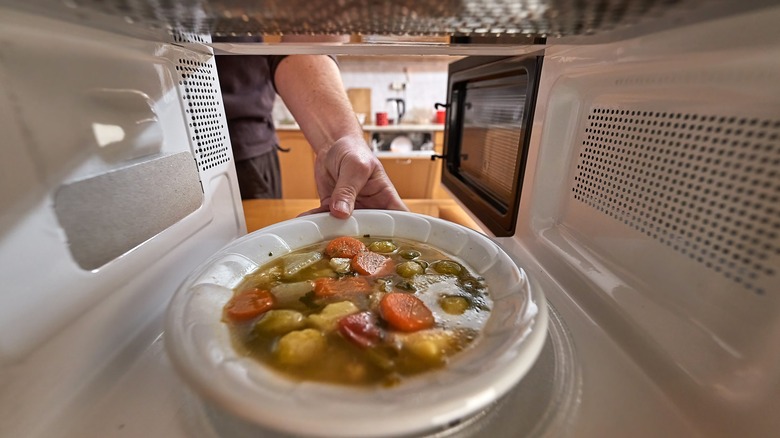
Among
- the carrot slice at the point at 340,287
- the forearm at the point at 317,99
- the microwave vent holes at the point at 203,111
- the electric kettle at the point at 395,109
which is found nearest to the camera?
the carrot slice at the point at 340,287

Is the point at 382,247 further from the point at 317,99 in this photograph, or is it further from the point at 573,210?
the point at 317,99

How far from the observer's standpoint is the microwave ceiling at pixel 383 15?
1.31ft

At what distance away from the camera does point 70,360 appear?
430 mm

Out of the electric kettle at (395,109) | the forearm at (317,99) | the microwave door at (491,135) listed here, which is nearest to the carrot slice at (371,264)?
the microwave door at (491,135)

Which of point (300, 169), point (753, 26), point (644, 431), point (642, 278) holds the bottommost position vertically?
point (300, 169)

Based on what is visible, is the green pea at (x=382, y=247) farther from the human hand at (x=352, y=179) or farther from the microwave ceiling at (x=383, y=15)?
the microwave ceiling at (x=383, y=15)

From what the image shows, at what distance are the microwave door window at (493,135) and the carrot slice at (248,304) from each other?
63 cm

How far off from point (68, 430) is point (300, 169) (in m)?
2.79

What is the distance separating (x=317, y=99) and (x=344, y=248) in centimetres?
71

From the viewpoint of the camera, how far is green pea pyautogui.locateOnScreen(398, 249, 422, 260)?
72cm

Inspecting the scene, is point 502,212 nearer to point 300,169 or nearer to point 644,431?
point 644,431

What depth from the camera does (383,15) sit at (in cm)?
47

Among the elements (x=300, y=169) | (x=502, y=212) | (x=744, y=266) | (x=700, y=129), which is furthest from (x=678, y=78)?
(x=300, y=169)

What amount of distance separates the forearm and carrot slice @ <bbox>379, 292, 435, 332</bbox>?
2.40 ft
